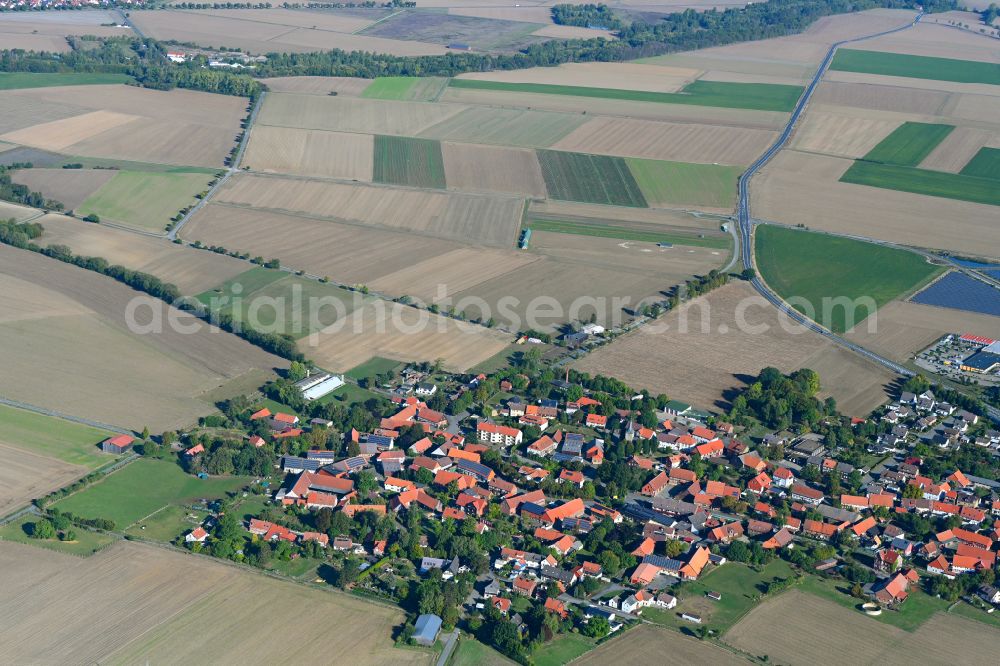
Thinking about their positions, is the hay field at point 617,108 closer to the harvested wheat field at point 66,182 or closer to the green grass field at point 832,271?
the green grass field at point 832,271

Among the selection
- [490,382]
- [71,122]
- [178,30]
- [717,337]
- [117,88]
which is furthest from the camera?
[178,30]

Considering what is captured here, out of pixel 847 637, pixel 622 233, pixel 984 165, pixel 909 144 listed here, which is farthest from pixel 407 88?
pixel 847 637

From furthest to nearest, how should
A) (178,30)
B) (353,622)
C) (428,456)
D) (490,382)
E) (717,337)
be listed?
(178,30) → (717,337) → (490,382) → (428,456) → (353,622)

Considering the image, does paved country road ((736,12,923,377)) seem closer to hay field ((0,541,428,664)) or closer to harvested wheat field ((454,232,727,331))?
harvested wheat field ((454,232,727,331))

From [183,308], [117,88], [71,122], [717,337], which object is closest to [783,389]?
[717,337]

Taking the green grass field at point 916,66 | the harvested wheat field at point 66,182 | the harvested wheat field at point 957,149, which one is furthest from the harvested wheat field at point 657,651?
the green grass field at point 916,66

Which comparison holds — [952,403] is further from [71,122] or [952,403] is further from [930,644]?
[71,122]

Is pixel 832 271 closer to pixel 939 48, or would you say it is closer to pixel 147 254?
pixel 147 254
